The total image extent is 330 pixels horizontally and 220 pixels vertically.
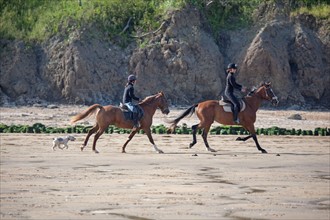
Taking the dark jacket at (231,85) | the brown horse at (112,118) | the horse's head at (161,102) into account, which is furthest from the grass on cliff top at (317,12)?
the brown horse at (112,118)

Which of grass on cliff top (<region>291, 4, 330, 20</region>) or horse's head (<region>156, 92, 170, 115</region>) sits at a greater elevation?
grass on cliff top (<region>291, 4, 330, 20</region>)

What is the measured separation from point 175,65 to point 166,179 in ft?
62.6

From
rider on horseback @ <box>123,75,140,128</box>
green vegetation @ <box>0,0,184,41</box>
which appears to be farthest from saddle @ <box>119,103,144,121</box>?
green vegetation @ <box>0,0,184,41</box>

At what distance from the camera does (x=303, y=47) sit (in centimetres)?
3688

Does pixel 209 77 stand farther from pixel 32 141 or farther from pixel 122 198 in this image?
pixel 122 198

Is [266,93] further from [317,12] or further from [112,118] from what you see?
[317,12]

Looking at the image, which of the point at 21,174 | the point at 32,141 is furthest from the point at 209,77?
the point at 21,174

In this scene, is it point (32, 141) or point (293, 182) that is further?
point (32, 141)

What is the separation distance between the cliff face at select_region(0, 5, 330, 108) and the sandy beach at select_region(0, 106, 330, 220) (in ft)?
28.0

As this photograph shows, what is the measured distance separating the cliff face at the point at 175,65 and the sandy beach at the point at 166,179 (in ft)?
28.0

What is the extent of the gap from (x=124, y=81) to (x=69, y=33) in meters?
2.85

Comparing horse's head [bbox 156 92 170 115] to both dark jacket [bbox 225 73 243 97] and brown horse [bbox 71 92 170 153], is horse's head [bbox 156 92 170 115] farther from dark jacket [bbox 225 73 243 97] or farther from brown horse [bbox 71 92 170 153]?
dark jacket [bbox 225 73 243 97]

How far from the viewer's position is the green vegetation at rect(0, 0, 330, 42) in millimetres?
37094

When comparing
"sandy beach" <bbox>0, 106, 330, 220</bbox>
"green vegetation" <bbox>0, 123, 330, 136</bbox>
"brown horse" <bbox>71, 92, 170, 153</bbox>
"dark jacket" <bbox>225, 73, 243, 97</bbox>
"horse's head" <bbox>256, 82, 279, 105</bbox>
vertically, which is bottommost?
"green vegetation" <bbox>0, 123, 330, 136</bbox>
